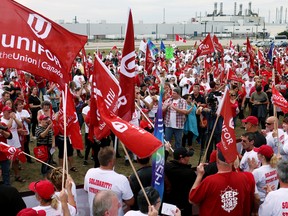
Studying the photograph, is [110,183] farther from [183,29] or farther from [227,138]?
[183,29]

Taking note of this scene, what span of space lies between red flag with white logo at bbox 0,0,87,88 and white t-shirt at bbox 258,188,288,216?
3.03m

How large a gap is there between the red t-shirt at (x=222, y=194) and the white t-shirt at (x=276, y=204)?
28cm

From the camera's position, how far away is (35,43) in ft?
16.5

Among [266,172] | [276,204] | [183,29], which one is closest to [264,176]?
[266,172]

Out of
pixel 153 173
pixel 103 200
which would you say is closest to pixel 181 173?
pixel 153 173

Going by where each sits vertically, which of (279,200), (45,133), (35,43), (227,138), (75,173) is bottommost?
(75,173)

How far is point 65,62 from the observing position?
5.21 meters

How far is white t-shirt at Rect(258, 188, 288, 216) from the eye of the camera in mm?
4402

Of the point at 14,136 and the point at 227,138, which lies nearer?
the point at 227,138

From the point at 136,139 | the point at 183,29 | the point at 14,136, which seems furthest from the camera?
the point at 183,29

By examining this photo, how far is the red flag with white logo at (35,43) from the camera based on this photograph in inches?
193

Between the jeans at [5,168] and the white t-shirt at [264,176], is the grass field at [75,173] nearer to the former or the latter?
the jeans at [5,168]

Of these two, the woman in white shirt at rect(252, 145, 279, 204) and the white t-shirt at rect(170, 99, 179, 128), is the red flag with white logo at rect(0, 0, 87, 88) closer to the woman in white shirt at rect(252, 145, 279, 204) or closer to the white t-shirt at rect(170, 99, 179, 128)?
the woman in white shirt at rect(252, 145, 279, 204)

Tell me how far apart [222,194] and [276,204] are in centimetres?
63
